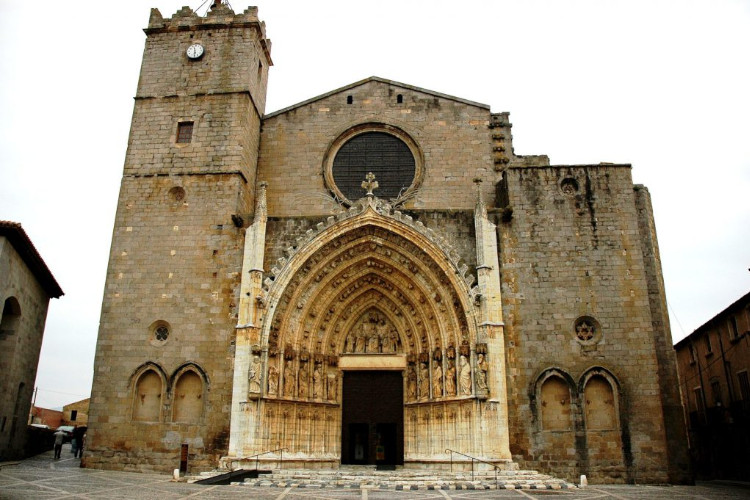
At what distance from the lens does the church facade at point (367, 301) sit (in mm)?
13633

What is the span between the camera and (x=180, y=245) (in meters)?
15.3

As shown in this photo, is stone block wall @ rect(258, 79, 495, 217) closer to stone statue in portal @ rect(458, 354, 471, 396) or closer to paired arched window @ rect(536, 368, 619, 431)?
stone statue in portal @ rect(458, 354, 471, 396)

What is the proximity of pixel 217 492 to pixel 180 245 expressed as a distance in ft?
23.2

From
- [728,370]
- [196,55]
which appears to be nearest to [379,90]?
[196,55]

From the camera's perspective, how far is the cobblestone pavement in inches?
369

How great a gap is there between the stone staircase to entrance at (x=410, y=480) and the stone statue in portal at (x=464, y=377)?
1.72 m

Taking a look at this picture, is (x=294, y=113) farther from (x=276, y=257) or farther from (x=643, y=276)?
(x=643, y=276)

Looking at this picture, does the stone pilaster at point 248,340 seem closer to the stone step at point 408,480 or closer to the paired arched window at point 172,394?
the paired arched window at point 172,394

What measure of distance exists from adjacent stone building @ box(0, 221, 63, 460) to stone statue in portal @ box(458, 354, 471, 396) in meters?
10.6

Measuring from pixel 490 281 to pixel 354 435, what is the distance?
5068 millimetres

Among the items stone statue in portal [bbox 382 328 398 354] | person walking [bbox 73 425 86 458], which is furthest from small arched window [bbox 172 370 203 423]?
person walking [bbox 73 425 86 458]

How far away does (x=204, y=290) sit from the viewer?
48.7 ft

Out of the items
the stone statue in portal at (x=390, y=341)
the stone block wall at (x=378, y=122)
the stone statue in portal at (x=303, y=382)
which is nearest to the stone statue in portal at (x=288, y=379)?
the stone statue in portal at (x=303, y=382)

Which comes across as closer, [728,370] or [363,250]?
[363,250]
